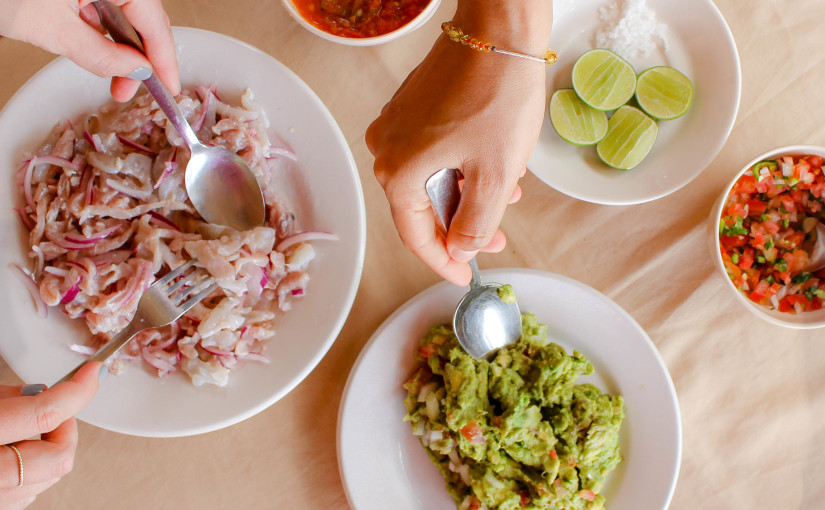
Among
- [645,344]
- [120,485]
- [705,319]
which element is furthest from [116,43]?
[705,319]

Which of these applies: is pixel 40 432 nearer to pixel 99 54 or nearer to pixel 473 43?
pixel 99 54

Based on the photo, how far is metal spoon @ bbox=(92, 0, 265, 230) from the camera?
1.35m

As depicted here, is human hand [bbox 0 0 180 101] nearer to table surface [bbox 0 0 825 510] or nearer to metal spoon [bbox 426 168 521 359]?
table surface [bbox 0 0 825 510]

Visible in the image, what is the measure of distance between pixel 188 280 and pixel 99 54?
0.49m

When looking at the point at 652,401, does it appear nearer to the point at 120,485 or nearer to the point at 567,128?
the point at 567,128

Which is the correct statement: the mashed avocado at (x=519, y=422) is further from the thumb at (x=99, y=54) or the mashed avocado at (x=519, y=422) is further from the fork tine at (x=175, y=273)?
the thumb at (x=99, y=54)

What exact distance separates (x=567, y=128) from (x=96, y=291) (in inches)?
44.6

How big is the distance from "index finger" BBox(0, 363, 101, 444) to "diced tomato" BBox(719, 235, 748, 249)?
4.67ft

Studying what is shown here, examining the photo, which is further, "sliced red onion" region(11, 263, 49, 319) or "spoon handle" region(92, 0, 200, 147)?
"sliced red onion" region(11, 263, 49, 319)

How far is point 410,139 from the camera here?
1.02m

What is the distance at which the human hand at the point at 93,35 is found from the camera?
988 mm

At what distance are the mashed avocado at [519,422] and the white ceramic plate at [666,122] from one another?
1.18 ft

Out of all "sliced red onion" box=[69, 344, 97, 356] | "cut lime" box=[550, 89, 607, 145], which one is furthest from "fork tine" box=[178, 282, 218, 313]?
"cut lime" box=[550, 89, 607, 145]

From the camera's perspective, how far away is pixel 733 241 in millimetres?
1497
